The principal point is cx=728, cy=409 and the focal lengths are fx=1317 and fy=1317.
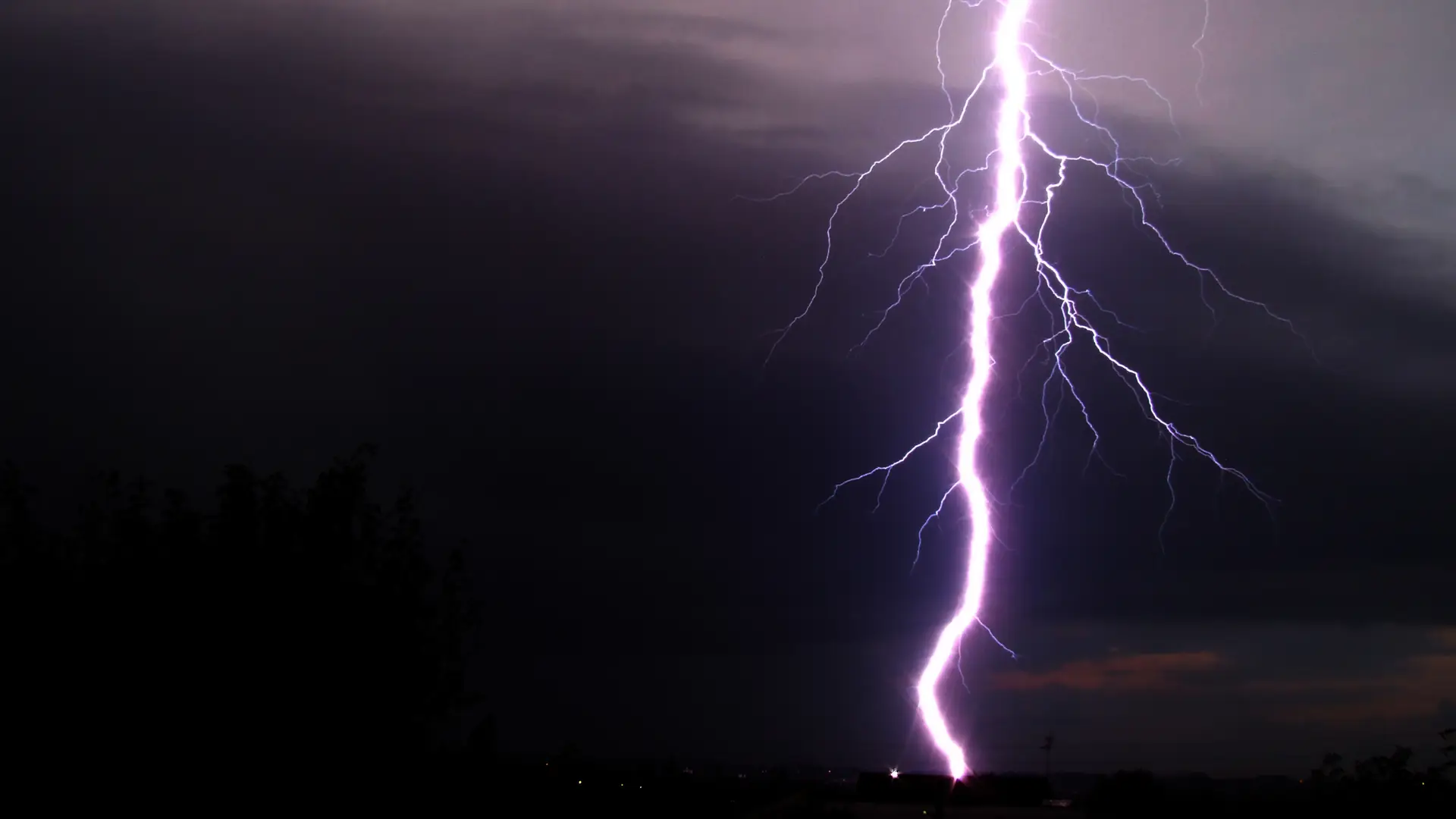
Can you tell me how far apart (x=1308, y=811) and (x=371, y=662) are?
66.4ft

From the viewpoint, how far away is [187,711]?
14.9 m

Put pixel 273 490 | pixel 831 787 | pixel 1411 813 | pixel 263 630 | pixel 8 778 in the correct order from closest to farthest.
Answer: pixel 8 778, pixel 263 630, pixel 273 490, pixel 1411 813, pixel 831 787

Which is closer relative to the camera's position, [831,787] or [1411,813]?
[1411,813]

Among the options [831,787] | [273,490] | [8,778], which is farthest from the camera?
[831,787]

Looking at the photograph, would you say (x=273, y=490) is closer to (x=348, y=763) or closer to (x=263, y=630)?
(x=263, y=630)

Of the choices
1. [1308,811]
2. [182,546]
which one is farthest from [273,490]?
[1308,811]

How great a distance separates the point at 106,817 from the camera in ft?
44.9

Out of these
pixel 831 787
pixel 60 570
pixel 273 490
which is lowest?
pixel 831 787

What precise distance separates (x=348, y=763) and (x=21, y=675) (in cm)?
381

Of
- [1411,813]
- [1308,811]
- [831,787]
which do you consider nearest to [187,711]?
[1411,813]

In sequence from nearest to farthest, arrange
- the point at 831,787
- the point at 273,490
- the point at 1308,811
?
the point at 273,490 < the point at 1308,811 < the point at 831,787

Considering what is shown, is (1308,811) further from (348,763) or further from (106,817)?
(106,817)

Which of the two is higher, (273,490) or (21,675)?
(273,490)

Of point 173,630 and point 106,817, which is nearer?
point 106,817
